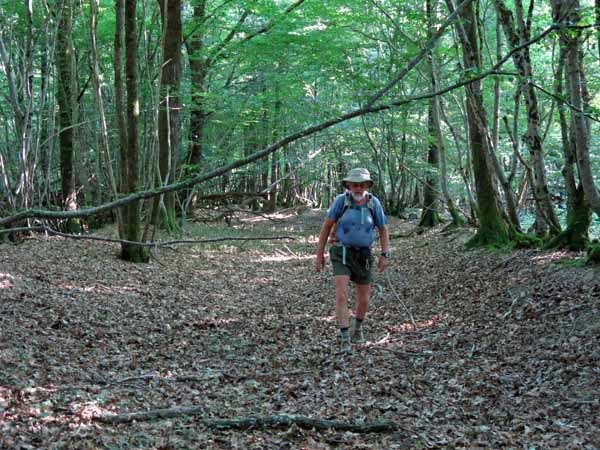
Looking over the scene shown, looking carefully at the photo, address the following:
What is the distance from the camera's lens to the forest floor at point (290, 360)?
4281mm

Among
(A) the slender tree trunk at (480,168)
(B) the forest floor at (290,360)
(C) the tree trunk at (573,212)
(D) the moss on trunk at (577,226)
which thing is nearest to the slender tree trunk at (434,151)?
(A) the slender tree trunk at (480,168)

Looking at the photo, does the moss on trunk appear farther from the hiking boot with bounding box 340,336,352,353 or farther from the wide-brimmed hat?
the hiking boot with bounding box 340,336,352,353

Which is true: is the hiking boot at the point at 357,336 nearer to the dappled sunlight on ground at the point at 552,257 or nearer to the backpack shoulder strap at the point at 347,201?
Result: the backpack shoulder strap at the point at 347,201

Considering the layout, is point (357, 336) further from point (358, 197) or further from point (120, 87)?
point (120, 87)

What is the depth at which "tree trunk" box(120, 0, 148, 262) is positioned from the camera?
35.8 feet

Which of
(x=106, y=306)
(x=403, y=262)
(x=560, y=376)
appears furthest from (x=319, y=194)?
(x=560, y=376)

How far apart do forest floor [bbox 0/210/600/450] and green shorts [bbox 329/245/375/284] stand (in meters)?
0.76

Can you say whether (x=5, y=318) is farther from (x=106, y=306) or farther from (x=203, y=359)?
(x=203, y=359)

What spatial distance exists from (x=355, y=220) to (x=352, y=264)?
519 mm

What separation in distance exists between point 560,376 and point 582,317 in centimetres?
141

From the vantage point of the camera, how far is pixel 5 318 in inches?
257

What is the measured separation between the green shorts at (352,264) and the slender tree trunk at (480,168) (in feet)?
18.5

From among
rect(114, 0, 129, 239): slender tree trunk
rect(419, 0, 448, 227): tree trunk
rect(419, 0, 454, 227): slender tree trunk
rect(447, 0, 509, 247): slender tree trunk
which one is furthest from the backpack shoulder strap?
rect(419, 0, 454, 227): slender tree trunk

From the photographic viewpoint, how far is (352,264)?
6.79 metres
